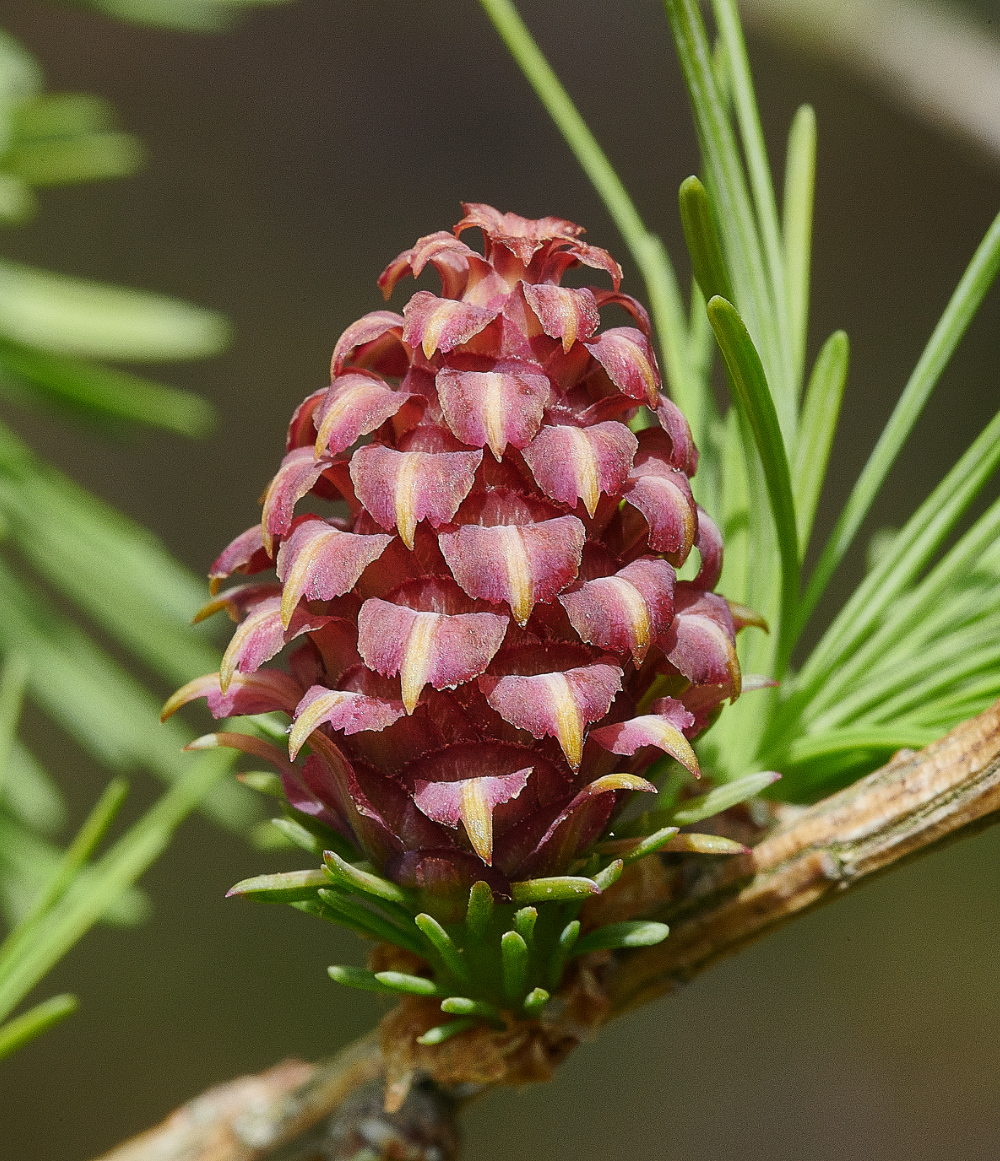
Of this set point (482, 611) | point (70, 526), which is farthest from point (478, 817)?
point (70, 526)

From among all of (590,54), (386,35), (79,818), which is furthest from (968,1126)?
(386,35)

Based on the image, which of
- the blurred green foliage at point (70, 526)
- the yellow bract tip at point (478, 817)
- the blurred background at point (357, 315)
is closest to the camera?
the yellow bract tip at point (478, 817)

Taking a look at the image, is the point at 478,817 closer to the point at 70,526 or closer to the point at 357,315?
the point at 70,526

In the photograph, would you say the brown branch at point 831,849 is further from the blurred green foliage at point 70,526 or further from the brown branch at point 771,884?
the blurred green foliage at point 70,526

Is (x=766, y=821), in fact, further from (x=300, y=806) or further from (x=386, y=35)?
(x=386, y=35)

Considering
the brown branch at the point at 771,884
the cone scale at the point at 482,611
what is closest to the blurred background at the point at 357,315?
the brown branch at the point at 771,884
